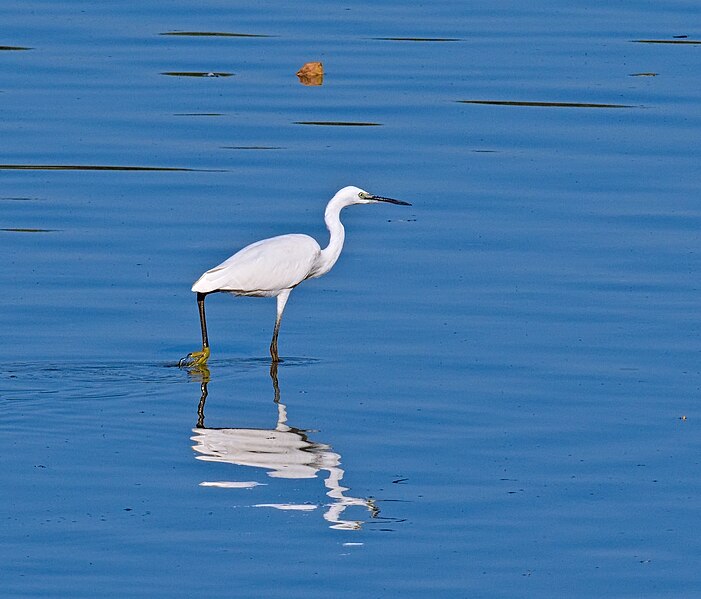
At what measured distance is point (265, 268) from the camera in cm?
1280

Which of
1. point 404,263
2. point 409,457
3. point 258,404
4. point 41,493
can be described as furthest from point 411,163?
point 41,493

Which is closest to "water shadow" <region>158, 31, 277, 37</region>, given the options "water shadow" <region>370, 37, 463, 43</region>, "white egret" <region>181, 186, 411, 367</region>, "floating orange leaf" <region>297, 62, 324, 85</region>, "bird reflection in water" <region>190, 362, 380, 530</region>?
"water shadow" <region>370, 37, 463, 43</region>

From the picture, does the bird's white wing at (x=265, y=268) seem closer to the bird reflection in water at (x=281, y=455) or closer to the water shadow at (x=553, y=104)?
the bird reflection in water at (x=281, y=455)

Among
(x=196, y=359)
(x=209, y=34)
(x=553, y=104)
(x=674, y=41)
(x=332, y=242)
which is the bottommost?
(x=196, y=359)

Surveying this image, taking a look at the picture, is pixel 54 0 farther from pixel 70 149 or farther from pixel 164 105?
pixel 70 149

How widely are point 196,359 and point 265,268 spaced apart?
3.46 ft

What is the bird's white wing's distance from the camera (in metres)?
12.6

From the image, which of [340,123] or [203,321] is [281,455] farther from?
[340,123]

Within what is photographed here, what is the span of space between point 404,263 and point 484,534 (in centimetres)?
597

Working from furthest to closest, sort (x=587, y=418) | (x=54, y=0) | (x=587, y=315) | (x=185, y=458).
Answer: (x=54, y=0) → (x=587, y=315) → (x=587, y=418) → (x=185, y=458)

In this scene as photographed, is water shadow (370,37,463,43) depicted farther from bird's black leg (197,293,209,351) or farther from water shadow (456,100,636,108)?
bird's black leg (197,293,209,351)

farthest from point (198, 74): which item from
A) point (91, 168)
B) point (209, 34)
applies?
point (91, 168)

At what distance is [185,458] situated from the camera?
33.1 ft

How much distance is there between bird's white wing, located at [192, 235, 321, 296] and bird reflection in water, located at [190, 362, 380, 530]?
1.68 metres
